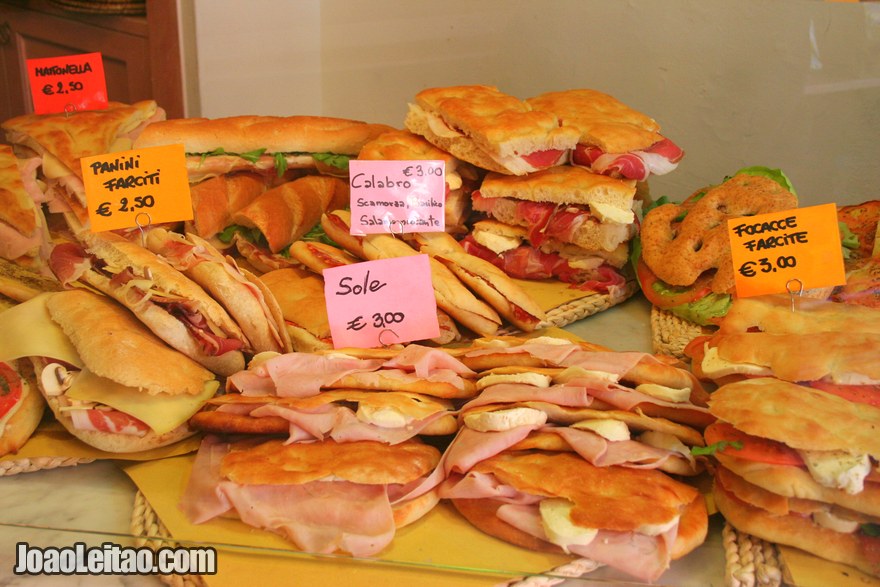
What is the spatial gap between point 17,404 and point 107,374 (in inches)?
11.6

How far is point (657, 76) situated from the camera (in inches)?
138

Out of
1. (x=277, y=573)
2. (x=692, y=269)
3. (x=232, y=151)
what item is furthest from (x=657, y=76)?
(x=277, y=573)

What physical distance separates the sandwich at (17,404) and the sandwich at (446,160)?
1.45 meters

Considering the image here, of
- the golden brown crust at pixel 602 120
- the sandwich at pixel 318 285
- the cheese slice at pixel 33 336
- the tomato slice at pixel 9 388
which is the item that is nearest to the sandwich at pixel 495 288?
the sandwich at pixel 318 285

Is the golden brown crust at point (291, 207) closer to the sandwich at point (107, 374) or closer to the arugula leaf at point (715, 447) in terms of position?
the sandwich at point (107, 374)

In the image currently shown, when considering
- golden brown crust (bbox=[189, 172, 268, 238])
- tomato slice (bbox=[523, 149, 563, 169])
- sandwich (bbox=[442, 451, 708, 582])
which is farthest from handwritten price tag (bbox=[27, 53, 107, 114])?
sandwich (bbox=[442, 451, 708, 582])

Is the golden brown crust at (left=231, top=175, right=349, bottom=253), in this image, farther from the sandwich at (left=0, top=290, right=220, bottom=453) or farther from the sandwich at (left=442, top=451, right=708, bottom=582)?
the sandwich at (left=442, top=451, right=708, bottom=582)

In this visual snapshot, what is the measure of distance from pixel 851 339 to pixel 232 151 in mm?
2348

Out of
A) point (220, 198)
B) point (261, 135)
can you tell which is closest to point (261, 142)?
point (261, 135)

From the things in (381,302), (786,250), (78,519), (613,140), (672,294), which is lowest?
(78,519)

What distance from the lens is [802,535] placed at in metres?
1.54

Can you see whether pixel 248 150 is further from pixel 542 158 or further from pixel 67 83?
pixel 542 158

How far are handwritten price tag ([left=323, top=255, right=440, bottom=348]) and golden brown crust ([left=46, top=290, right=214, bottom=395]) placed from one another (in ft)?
1.38

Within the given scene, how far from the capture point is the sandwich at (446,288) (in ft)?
8.30
